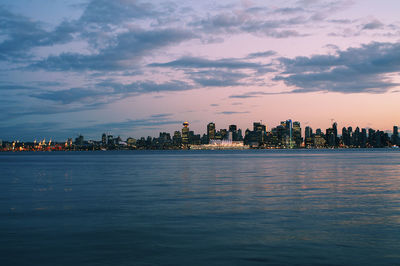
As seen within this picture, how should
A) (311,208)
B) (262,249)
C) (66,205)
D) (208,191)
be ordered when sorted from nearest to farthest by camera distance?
(262,249) < (311,208) < (66,205) < (208,191)

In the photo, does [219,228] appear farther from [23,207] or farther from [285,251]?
[23,207]

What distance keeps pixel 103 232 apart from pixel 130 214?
544 centimetres

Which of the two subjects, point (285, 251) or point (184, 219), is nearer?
point (285, 251)

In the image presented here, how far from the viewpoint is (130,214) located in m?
26.0

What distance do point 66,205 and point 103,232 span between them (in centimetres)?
1139

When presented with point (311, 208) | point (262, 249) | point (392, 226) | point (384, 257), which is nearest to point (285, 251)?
point (262, 249)

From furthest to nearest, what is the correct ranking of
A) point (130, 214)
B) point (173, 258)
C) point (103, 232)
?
1. point (130, 214)
2. point (103, 232)
3. point (173, 258)

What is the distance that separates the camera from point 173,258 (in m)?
15.9

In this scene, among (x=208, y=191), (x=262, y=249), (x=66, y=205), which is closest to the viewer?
(x=262, y=249)

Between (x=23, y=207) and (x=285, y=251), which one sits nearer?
(x=285, y=251)

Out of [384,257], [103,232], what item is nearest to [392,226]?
[384,257]

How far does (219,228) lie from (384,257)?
8.34 metres

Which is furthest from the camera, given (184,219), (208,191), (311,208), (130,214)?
(208,191)

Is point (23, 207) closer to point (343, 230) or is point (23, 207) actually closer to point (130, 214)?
point (130, 214)
